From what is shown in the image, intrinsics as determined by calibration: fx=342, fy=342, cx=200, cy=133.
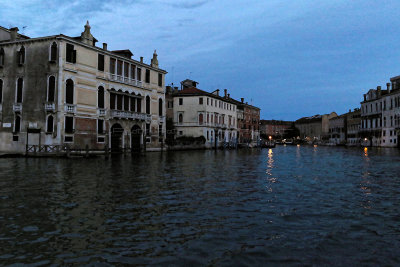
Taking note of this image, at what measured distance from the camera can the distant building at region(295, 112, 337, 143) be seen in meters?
133

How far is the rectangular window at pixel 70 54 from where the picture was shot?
3189cm

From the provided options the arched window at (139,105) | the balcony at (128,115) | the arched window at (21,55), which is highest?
the arched window at (21,55)

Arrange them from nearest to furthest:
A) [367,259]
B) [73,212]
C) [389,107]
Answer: [367,259], [73,212], [389,107]

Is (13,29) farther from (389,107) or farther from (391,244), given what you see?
(389,107)

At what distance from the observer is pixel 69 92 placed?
3219 centimetres

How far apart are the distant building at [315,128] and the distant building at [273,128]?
25.1 ft

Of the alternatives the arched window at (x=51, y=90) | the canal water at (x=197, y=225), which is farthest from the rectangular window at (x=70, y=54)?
the canal water at (x=197, y=225)

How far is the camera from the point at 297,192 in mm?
11227

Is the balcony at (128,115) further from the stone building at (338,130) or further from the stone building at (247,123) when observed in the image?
the stone building at (338,130)

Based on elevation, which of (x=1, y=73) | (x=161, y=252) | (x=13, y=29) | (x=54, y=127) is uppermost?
(x=13, y=29)

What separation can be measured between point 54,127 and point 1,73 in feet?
27.7

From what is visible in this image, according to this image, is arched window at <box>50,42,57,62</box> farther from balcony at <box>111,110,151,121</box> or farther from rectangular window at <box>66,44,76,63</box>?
balcony at <box>111,110,151,121</box>

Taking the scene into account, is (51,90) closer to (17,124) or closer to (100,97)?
(17,124)

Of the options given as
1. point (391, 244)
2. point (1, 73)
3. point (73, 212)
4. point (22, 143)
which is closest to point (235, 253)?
point (391, 244)
